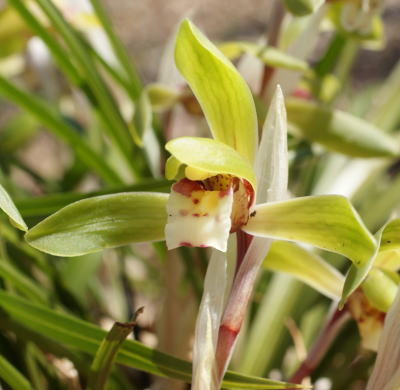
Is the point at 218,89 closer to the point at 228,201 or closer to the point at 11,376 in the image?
the point at 228,201

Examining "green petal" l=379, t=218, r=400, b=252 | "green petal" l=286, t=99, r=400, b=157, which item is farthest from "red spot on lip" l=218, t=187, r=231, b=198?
"green petal" l=286, t=99, r=400, b=157

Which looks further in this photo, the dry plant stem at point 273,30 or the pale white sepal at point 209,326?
the dry plant stem at point 273,30

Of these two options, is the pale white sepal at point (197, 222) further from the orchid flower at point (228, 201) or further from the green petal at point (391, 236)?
the green petal at point (391, 236)

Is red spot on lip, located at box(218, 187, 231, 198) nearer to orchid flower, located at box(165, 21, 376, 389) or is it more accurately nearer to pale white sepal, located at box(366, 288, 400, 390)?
orchid flower, located at box(165, 21, 376, 389)

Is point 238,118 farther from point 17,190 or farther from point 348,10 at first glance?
point 17,190

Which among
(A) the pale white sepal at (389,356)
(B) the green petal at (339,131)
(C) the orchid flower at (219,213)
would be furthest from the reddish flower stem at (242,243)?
(B) the green petal at (339,131)

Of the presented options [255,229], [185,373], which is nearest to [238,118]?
[255,229]

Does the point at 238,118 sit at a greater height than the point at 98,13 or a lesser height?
lesser
